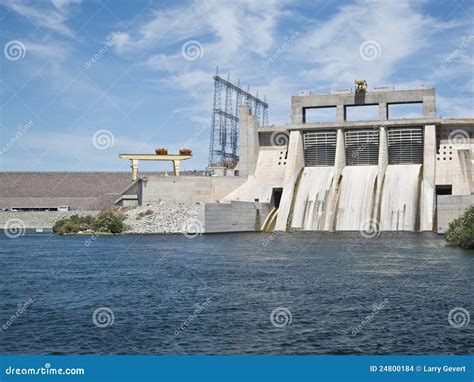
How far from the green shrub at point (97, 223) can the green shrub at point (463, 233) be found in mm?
34934

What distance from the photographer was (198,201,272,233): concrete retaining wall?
6325 cm

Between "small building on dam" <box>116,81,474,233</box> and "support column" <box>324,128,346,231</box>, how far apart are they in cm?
10

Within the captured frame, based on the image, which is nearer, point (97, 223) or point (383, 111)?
point (97, 223)

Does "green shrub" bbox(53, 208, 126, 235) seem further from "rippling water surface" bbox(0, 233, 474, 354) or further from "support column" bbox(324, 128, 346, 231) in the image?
"rippling water surface" bbox(0, 233, 474, 354)

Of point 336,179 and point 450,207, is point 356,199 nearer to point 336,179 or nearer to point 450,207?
point 336,179

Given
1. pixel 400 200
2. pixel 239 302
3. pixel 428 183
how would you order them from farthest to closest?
pixel 428 183 → pixel 400 200 → pixel 239 302

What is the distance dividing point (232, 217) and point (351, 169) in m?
14.0

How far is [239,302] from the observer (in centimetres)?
2328

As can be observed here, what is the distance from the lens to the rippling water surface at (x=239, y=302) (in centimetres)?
1728

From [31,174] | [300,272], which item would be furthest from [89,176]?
[300,272]

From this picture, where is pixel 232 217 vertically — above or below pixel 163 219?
above

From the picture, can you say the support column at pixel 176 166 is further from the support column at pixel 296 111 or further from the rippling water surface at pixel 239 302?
the rippling water surface at pixel 239 302

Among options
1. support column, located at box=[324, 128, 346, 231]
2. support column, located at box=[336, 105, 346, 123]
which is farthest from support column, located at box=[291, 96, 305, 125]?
support column, located at box=[324, 128, 346, 231]

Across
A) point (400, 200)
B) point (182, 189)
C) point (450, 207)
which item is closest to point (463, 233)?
point (450, 207)
